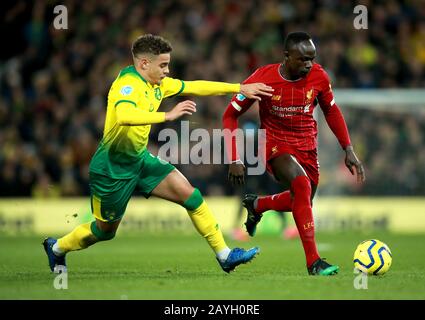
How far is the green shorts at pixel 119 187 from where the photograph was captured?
850 cm

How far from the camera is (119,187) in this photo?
8516mm

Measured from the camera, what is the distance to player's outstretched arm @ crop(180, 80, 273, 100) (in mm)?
8539

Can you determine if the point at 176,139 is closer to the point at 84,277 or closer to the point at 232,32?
the point at 232,32

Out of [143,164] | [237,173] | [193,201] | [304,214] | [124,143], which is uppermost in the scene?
[124,143]

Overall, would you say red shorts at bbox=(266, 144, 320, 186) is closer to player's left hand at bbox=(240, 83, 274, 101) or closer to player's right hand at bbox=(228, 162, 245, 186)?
player's right hand at bbox=(228, 162, 245, 186)

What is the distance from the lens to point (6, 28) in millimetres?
18844

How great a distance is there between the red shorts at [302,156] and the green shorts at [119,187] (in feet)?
3.42

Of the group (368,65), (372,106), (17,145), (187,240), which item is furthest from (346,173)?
→ (17,145)

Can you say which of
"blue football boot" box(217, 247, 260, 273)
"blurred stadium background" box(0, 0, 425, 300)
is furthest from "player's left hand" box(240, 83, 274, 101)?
"blurred stadium background" box(0, 0, 425, 300)

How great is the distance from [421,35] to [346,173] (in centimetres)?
394

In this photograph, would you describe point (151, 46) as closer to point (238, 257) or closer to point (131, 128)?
point (131, 128)

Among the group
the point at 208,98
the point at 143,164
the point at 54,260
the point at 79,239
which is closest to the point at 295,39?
the point at 143,164

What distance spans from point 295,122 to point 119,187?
1817 mm

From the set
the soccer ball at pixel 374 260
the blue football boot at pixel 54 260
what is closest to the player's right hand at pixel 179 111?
the blue football boot at pixel 54 260
